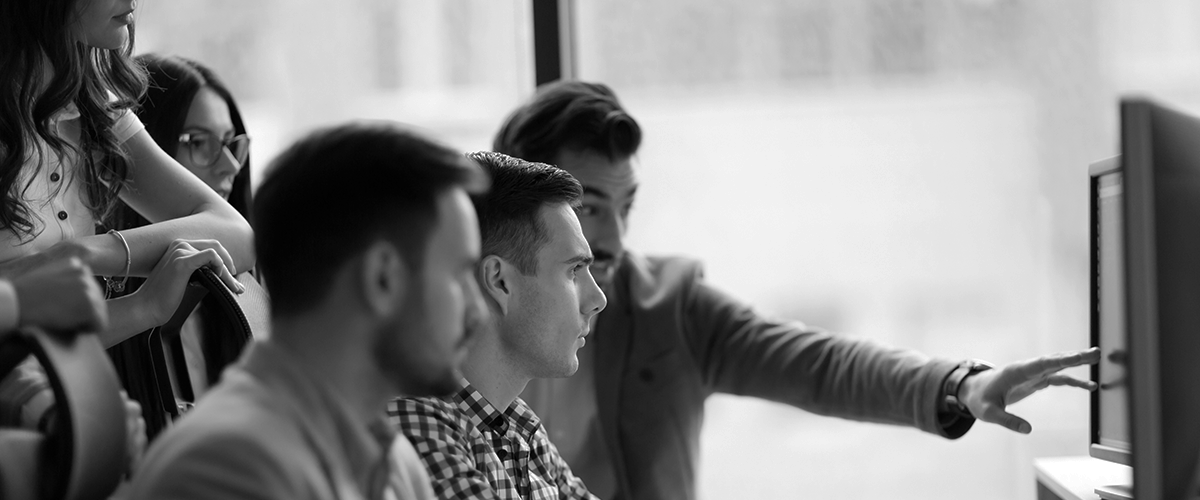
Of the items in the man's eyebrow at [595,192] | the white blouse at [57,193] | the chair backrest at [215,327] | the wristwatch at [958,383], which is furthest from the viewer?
the man's eyebrow at [595,192]

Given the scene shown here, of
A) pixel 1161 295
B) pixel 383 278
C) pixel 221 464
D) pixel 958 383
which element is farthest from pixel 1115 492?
pixel 221 464

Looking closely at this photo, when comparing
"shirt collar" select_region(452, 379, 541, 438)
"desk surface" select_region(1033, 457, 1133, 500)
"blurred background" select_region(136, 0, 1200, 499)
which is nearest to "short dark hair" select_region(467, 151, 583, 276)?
"shirt collar" select_region(452, 379, 541, 438)

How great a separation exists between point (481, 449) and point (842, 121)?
1.87 metres

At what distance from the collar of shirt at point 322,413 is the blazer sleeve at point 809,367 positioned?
1.14 m

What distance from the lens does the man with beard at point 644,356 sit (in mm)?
1990

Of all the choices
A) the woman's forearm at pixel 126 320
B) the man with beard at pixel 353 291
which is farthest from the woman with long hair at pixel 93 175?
the man with beard at pixel 353 291

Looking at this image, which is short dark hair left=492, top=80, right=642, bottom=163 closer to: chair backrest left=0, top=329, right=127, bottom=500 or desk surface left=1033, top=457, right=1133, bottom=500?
desk surface left=1033, top=457, right=1133, bottom=500

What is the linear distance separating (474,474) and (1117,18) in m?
2.35

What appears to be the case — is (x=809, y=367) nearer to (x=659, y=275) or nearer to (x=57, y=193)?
(x=659, y=275)

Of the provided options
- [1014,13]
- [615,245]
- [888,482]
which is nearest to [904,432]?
[888,482]

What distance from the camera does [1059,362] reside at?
1.55m

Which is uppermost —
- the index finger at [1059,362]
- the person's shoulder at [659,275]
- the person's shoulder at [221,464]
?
the person's shoulder at [659,275]

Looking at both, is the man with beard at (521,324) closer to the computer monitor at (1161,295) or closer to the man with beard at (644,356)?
the man with beard at (644,356)

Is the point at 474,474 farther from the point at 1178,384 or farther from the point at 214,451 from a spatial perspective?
the point at 1178,384
